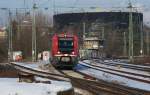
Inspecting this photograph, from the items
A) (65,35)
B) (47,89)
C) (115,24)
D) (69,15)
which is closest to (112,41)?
(115,24)

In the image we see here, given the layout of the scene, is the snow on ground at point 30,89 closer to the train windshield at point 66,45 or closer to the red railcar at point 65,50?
the red railcar at point 65,50

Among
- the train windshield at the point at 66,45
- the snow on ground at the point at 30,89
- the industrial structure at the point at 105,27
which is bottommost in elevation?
the snow on ground at the point at 30,89

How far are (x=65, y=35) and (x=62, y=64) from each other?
247cm

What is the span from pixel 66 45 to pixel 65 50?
47cm

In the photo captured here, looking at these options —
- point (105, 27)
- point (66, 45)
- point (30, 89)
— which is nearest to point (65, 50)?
point (66, 45)

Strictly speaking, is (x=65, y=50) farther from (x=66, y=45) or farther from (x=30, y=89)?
(x=30, y=89)

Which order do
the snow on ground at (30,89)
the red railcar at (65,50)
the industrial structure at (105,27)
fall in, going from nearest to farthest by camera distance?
the snow on ground at (30,89), the red railcar at (65,50), the industrial structure at (105,27)


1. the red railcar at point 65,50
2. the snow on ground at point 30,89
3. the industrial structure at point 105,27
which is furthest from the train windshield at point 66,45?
the industrial structure at point 105,27

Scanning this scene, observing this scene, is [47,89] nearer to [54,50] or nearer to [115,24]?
[54,50]

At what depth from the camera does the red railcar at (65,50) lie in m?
40.9

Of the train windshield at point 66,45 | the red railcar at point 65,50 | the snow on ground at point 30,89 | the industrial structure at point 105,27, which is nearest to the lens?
the snow on ground at point 30,89

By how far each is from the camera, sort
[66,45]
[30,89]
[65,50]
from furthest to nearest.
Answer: [66,45]
[65,50]
[30,89]

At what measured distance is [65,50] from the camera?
41469 millimetres

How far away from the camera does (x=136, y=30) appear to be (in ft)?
348
